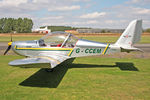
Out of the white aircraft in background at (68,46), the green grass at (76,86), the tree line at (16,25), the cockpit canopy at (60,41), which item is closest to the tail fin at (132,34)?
the white aircraft in background at (68,46)

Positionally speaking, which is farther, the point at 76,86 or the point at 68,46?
the point at 68,46

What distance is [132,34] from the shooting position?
312 inches

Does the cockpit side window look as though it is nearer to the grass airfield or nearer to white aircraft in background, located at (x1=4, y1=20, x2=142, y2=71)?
white aircraft in background, located at (x1=4, y1=20, x2=142, y2=71)

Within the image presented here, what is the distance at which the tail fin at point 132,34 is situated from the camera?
25.6ft

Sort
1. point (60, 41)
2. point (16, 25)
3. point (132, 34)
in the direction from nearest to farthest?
point (132, 34), point (60, 41), point (16, 25)

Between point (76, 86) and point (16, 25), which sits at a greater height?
point (16, 25)

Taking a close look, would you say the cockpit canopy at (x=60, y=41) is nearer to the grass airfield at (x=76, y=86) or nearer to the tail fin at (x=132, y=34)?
the grass airfield at (x=76, y=86)

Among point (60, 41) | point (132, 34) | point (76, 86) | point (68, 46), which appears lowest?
point (76, 86)

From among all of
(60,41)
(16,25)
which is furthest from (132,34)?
(16,25)

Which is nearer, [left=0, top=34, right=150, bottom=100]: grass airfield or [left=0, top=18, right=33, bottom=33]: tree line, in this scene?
[left=0, top=34, right=150, bottom=100]: grass airfield

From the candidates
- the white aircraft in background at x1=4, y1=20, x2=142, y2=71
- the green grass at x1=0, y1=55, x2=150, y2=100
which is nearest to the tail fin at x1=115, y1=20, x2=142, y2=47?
the white aircraft in background at x1=4, y1=20, x2=142, y2=71

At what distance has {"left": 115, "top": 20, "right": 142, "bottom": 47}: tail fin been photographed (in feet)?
25.6

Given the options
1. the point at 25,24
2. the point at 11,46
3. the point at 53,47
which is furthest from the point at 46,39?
the point at 25,24

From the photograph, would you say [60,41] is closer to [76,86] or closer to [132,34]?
[76,86]
